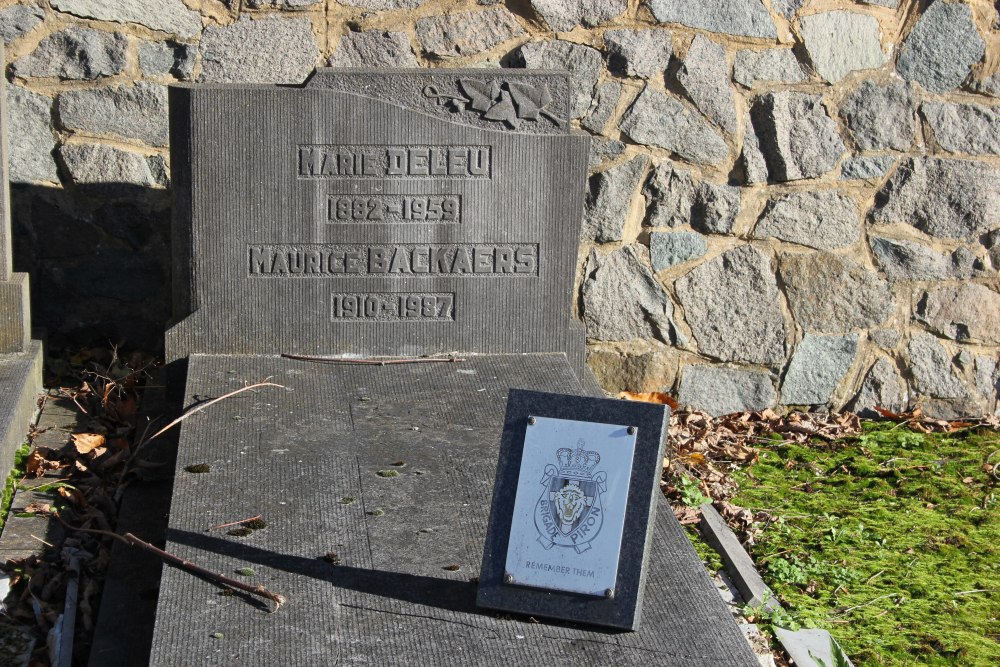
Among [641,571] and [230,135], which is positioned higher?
[230,135]

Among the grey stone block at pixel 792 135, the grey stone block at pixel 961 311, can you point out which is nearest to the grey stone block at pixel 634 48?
the grey stone block at pixel 792 135

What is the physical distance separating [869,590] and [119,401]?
110 inches

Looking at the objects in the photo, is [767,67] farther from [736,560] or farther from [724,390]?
[736,560]

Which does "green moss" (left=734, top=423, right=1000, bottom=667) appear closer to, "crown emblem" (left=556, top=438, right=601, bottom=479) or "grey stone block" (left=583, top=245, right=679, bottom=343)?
"grey stone block" (left=583, top=245, right=679, bottom=343)

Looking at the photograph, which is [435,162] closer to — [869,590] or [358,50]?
[358,50]

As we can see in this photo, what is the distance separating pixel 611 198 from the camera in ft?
16.3

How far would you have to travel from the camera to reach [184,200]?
4.27 metres

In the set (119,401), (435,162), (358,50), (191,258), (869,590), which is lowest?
(869,590)

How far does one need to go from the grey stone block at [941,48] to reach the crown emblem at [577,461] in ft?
10.8

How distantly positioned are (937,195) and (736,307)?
103 cm

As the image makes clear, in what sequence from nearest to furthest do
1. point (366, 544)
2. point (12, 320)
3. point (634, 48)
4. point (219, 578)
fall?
point (219, 578)
point (366, 544)
point (12, 320)
point (634, 48)

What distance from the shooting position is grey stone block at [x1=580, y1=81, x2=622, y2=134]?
4.89 meters

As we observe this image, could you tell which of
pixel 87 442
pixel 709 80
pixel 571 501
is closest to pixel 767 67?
pixel 709 80

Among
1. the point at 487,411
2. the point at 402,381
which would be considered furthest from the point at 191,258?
the point at 487,411
